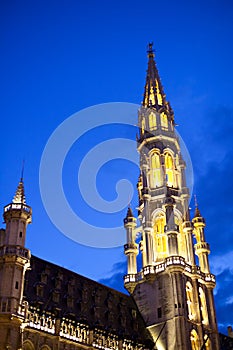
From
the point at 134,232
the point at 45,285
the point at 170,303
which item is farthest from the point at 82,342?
the point at 134,232

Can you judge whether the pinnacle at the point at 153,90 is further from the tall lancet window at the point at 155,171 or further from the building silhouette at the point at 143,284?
the tall lancet window at the point at 155,171

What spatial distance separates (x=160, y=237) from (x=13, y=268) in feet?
108

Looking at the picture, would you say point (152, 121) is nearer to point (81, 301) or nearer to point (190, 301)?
point (190, 301)

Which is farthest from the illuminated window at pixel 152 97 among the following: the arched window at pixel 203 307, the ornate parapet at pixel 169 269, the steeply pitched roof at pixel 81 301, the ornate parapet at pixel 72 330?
the ornate parapet at pixel 72 330

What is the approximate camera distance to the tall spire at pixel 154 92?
95.7 m

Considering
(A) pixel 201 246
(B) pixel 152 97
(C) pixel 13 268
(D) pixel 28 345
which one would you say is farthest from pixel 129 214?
(D) pixel 28 345

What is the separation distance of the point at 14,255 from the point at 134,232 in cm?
3339

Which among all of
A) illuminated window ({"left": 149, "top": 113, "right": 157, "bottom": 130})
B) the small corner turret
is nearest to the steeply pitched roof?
the small corner turret

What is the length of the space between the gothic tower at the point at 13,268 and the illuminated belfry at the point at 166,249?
79.6 ft

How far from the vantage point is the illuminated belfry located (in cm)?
7225

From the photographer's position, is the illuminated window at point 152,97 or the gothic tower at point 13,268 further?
the illuminated window at point 152,97

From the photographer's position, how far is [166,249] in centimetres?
8075

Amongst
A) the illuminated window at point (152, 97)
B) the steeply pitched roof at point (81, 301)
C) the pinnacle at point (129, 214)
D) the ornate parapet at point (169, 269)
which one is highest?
the illuminated window at point (152, 97)

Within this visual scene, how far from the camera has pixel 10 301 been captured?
170 feet
